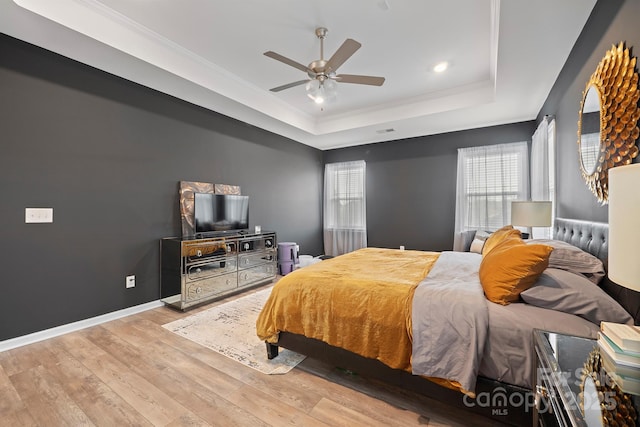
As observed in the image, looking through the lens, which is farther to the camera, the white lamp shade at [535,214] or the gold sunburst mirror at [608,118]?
the white lamp shade at [535,214]

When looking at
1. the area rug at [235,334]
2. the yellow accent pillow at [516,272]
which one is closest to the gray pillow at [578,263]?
the yellow accent pillow at [516,272]

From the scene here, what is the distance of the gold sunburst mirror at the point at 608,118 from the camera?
142 cm

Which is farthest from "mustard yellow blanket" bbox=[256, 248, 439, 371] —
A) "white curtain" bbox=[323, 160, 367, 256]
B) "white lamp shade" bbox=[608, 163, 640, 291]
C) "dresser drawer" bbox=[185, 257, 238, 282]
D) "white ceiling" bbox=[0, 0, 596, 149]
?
"white curtain" bbox=[323, 160, 367, 256]

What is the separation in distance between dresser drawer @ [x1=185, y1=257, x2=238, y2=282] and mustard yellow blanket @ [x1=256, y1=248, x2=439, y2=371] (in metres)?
1.53

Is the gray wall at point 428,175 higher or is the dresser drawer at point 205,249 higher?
the gray wall at point 428,175

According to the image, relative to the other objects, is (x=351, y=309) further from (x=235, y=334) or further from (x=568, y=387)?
(x=235, y=334)

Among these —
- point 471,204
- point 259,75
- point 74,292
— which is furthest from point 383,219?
point 74,292

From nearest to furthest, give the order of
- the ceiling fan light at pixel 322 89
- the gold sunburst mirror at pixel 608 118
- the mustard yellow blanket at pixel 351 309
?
1. the gold sunburst mirror at pixel 608 118
2. the mustard yellow blanket at pixel 351 309
3. the ceiling fan light at pixel 322 89

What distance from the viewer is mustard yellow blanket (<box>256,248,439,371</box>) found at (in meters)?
1.63

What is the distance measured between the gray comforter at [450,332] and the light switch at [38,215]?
339cm

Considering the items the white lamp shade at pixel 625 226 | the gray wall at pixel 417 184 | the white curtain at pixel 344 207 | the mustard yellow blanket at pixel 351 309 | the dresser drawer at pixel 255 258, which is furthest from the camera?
the white curtain at pixel 344 207

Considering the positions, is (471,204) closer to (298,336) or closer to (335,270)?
(335,270)

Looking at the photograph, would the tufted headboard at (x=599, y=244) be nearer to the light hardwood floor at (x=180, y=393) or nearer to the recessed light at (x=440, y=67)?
the light hardwood floor at (x=180, y=393)

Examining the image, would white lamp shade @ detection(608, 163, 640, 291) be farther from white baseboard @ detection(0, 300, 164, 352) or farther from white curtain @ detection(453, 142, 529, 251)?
white curtain @ detection(453, 142, 529, 251)
